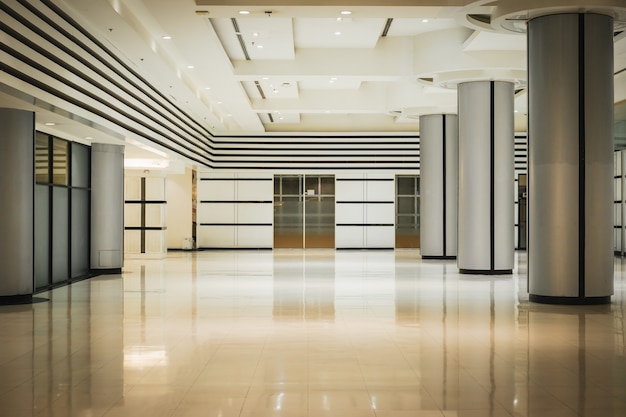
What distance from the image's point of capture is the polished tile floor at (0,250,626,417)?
6.18 metres

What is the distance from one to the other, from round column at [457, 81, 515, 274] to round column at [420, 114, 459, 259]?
19.0 feet

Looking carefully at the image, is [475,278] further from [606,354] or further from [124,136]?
[606,354]

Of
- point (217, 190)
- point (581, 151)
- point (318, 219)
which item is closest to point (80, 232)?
point (581, 151)

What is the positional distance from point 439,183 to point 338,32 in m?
8.74

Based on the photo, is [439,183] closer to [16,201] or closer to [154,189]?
[154,189]

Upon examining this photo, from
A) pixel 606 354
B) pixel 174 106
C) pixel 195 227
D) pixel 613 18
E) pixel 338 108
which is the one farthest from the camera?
pixel 195 227

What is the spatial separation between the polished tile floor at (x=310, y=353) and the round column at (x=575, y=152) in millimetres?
634

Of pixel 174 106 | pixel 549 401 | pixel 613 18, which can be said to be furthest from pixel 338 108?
pixel 549 401

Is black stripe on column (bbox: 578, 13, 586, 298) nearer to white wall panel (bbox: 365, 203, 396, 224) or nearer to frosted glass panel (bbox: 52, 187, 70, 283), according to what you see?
frosted glass panel (bbox: 52, 187, 70, 283)

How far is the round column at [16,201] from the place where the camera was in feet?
42.9

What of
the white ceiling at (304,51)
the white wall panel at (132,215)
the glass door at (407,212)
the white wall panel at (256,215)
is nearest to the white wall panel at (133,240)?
the white wall panel at (132,215)

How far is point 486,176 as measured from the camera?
19.0 meters

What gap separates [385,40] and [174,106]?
653cm

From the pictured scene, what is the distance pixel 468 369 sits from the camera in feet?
24.6
